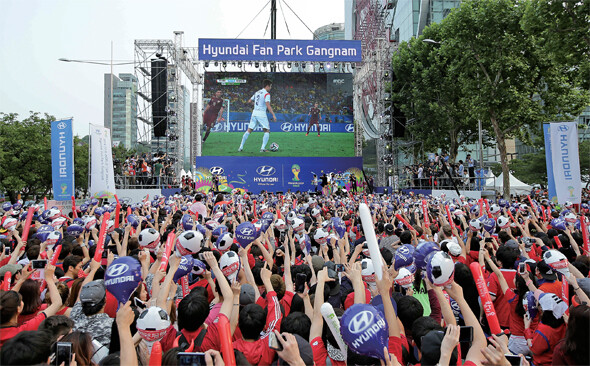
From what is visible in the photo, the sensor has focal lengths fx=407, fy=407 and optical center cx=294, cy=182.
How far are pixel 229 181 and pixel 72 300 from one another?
27.7 metres

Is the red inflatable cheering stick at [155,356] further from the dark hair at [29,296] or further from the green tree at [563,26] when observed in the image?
the green tree at [563,26]

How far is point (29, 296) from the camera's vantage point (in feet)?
11.8

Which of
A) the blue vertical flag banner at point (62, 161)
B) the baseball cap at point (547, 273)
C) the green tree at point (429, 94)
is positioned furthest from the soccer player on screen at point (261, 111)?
the baseball cap at point (547, 273)

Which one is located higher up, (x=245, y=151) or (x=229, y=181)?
(x=245, y=151)

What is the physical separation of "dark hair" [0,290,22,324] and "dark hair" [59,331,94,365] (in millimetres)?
638

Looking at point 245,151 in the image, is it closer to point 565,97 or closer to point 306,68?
point 306,68

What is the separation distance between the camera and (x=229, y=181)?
3167 centimetres

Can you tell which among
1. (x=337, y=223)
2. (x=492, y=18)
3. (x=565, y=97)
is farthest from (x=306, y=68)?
(x=337, y=223)

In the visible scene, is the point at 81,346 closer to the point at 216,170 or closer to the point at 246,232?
the point at 246,232

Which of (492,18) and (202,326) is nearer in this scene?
(202,326)

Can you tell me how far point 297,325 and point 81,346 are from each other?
1533 mm

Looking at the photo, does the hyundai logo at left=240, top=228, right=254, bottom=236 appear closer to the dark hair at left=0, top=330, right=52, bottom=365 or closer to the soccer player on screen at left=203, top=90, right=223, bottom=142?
the dark hair at left=0, top=330, right=52, bottom=365

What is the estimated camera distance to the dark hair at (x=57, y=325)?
303cm

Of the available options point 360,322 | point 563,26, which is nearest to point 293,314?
point 360,322
